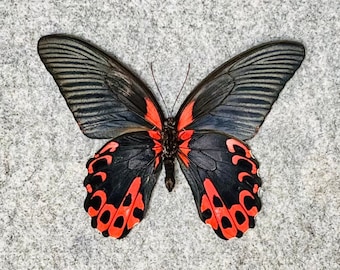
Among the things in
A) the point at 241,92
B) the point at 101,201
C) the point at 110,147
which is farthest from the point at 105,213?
the point at 241,92

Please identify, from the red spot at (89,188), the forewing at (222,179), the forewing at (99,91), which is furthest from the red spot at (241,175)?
the red spot at (89,188)

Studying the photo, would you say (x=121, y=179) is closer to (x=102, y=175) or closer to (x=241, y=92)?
(x=102, y=175)

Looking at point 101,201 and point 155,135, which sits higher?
point 155,135

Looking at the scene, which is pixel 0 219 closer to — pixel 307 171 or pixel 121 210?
pixel 121 210

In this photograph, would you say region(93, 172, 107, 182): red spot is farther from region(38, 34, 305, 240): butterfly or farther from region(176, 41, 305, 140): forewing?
region(176, 41, 305, 140): forewing

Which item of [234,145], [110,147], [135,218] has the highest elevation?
[234,145]

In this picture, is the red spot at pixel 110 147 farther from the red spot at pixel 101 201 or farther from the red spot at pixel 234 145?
the red spot at pixel 234 145
